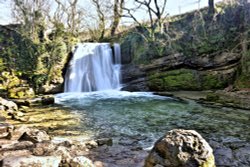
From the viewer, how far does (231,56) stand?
523 inches

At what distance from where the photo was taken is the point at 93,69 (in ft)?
53.7

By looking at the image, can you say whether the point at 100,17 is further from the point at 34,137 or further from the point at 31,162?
the point at 31,162

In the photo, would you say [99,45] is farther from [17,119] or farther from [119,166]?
[119,166]

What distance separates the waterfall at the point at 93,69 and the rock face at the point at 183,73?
3.51 ft

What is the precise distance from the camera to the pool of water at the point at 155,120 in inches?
237

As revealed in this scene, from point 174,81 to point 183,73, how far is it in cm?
70

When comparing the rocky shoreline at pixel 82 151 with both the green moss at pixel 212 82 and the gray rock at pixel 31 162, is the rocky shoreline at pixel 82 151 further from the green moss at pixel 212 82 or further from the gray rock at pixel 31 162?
the green moss at pixel 212 82

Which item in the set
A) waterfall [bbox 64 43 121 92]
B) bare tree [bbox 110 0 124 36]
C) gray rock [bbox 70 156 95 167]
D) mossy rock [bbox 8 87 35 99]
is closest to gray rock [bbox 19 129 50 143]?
gray rock [bbox 70 156 95 167]

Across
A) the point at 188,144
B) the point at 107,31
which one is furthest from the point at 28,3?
the point at 188,144

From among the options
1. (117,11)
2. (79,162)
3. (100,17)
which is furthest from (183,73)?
(79,162)

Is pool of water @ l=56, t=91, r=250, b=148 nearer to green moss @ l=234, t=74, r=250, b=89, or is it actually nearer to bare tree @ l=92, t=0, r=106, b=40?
green moss @ l=234, t=74, r=250, b=89

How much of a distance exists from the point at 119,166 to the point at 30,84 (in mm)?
11056

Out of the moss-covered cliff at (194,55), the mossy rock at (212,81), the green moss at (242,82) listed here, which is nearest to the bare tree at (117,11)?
the moss-covered cliff at (194,55)

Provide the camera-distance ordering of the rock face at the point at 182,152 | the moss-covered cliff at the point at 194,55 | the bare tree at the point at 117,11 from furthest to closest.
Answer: the bare tree at the point at 117,11, the moss-covered cliff at the point at 194,55, the rock face at the point at 182,152
